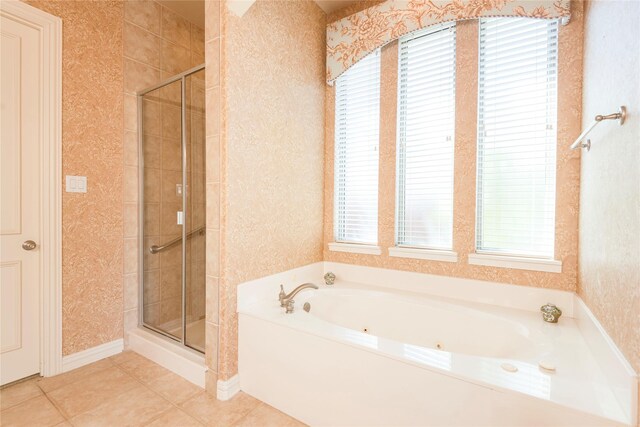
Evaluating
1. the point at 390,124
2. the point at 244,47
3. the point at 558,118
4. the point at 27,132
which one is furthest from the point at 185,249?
the point at 558,118

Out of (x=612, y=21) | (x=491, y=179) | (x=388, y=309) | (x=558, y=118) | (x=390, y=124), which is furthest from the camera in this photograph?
(x=390, y=124)

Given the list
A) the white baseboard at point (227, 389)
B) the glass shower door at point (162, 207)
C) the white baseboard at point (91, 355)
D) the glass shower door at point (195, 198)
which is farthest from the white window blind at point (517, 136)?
the white baseboard at point (91, 355)

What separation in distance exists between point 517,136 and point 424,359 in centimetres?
148

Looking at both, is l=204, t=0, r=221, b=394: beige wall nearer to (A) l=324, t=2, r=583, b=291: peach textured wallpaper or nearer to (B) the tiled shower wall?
(B) the tiled shower wall

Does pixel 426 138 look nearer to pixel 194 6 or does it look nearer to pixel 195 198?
pixel 195 198

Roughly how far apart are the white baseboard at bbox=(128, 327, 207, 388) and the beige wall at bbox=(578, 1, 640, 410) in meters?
2.03

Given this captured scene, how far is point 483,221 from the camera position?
6.61 ft

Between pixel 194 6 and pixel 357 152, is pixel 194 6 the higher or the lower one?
the higher one

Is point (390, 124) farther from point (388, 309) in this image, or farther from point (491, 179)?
point (388, 309)

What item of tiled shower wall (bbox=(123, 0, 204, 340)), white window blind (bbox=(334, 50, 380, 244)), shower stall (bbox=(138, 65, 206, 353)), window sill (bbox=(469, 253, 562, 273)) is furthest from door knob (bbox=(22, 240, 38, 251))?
window sill (bbox=(469, 253, 562, 273))

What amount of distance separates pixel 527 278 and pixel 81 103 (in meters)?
3.09

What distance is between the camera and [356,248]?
247 cm

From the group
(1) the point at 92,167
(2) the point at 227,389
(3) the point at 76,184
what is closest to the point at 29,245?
(3) the point at 76,184

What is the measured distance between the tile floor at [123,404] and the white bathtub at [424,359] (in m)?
0.15
